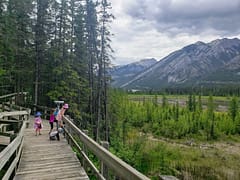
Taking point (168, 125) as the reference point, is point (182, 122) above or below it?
above

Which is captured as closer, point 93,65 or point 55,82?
point 55,82

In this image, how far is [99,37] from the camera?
925 inches

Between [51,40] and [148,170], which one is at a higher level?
[51,40]

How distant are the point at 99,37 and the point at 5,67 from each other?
8.81 metres

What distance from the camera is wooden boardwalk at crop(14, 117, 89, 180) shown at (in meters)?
5.65

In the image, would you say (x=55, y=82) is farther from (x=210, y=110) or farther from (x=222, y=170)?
(x=210, y=110)

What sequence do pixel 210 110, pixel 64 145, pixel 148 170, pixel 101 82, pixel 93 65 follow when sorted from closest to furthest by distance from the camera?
pixel 64 145
pixel 148 170
pixel 101 82
pixel 93 65
pixel 210 110

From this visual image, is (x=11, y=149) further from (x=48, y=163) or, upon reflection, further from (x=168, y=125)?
A: (x=168, y=125)

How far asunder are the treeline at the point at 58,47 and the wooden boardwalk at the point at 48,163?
11.8 m

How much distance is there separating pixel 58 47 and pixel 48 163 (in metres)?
16.8

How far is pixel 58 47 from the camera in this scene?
72.5ft

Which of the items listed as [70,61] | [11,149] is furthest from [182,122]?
[11,149]

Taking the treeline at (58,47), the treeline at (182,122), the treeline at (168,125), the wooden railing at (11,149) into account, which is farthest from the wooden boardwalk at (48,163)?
the treeline at (182,122)

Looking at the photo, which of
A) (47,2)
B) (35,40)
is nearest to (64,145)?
(35,40)
